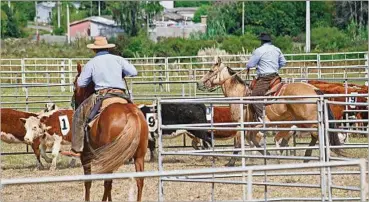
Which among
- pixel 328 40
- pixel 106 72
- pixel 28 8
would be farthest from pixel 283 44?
pixel 28 8

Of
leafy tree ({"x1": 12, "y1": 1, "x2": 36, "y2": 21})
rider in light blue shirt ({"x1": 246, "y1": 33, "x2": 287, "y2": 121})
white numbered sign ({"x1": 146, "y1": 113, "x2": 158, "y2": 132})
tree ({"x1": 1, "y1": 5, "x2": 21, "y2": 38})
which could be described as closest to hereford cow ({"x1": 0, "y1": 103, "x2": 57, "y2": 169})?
white numbered sign ({"x1": 146, "y1": 113, "x2": 158, "y2": 132})

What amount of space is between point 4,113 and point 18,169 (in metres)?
0.90

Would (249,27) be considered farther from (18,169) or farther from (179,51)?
(18,169)

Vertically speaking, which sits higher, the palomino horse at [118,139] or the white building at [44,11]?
the white building at [44,11]

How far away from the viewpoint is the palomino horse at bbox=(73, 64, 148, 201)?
9.09 meters

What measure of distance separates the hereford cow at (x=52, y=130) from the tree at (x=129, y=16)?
41.9m

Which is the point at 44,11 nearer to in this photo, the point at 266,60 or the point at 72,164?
the point at 72,164

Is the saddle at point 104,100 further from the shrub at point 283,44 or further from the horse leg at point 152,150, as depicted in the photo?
the shrub at point 283,44

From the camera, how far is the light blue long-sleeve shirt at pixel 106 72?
9.83m

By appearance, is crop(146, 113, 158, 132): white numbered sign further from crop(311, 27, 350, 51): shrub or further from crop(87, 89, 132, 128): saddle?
crop(311, 27, 350, 51): shrub

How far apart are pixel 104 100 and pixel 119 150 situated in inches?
30.8

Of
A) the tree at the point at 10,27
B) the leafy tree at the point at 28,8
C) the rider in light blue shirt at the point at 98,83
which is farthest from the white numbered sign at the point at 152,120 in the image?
the leafy tree at the point at 28,8

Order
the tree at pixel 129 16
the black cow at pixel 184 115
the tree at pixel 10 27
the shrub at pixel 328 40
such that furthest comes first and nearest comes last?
the tree at pixel 10 27, the tree at pixel 129 16, the shrub at pixel 328 40, the black cow at pixel 184 115

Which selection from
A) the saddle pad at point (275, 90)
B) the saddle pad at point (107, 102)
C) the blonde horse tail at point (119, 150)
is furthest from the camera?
the saddle pad at point (275, 90)
